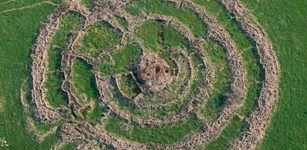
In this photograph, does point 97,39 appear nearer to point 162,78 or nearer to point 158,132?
point 162,78

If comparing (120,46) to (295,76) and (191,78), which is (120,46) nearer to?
(191,78)

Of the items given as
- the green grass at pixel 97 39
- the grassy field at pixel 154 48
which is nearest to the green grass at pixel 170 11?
the grassy field at pixel 154 48

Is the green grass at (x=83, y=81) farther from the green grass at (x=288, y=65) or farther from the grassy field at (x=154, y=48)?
the green grass at (x=288, y=65)

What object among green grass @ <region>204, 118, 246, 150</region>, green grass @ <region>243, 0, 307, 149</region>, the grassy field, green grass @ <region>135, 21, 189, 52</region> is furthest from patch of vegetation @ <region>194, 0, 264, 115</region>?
green grass @ <region>135, 21, 189, 52</region>

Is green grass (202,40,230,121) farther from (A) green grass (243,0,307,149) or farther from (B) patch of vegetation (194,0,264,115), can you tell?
(A) green grass (243,0,307,149)

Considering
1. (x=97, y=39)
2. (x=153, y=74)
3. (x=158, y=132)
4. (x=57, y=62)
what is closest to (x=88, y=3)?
(x=97, y=39)

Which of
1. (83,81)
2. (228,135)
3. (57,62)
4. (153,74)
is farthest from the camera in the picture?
(57,62)

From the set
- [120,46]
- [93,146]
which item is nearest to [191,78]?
[120,46]
